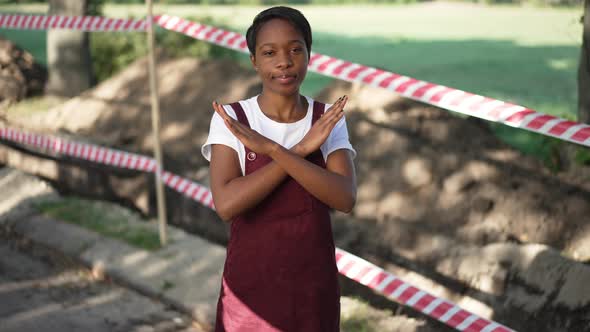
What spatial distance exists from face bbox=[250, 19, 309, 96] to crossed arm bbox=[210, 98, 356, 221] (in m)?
0.16

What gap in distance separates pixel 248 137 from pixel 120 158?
Result: 445 centimetres

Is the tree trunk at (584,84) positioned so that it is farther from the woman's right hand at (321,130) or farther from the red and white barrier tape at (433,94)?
the woman's right hand at (321,130)

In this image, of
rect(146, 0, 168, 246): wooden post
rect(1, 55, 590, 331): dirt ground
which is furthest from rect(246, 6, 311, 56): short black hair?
rect(146, 0, 168, 246): wooden post

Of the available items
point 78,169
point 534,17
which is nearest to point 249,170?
point 78,169

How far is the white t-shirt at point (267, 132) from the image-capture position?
2475mm

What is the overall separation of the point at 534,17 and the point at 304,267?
22.8 metres

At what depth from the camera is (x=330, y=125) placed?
93.4 inches

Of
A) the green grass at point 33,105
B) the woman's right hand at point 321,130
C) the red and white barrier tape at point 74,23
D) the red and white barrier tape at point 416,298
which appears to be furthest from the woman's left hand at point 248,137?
the green grass at point 33,105

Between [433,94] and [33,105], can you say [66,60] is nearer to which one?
[33,105]

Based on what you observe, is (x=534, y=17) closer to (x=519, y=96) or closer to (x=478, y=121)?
(x=519, y=96)

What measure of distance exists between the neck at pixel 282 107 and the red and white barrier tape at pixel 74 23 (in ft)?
12.8

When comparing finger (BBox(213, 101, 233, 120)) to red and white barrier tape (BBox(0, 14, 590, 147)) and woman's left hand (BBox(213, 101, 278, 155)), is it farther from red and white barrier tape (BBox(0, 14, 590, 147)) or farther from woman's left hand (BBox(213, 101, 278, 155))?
red and white barrier tape (BBox(0, 14, 590, 147))

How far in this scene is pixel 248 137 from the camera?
232 cm

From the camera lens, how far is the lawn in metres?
12.8
